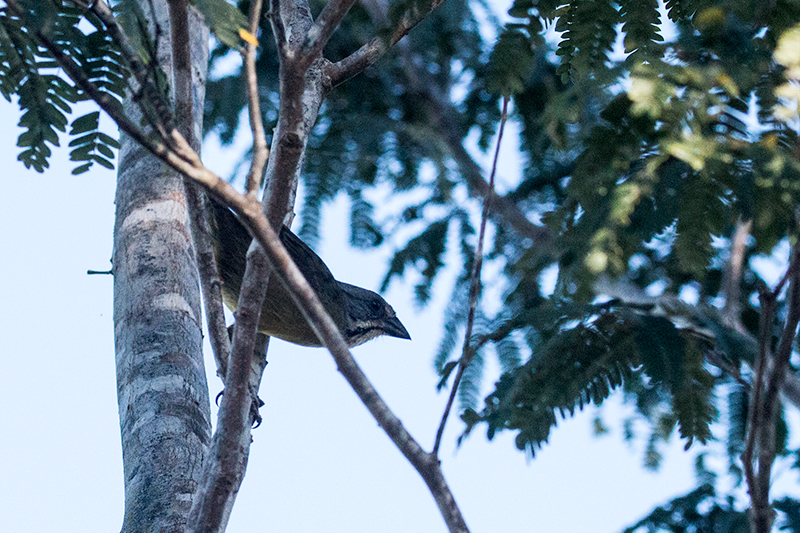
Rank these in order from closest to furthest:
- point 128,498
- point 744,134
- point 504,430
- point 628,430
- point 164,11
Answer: point 744,134, point 504,430, point 128,498, point 164,11, point 628,430

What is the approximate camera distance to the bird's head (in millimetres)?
4961

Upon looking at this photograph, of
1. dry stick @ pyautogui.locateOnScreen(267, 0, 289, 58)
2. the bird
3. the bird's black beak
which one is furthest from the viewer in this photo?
the bird's black beak

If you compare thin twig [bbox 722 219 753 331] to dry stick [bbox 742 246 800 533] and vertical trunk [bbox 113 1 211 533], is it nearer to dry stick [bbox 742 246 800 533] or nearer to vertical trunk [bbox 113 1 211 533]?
dry stick [bbox 742 246 800 533]

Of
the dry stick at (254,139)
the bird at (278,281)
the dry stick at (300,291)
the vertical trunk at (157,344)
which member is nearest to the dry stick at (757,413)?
the dry stick at (300,291)

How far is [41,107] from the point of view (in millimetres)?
2229

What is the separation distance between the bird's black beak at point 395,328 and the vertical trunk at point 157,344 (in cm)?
216

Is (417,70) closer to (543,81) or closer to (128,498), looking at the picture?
(543,81)

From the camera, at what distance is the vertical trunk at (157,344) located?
8.29 ft

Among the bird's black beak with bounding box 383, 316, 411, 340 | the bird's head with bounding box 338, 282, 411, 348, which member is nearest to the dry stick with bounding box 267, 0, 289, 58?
the bird's head with bounding box 338, 282, 411, 348

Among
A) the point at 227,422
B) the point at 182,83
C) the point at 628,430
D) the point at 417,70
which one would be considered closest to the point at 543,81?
the point at 417,70

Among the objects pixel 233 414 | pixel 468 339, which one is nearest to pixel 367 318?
pixel 233 414

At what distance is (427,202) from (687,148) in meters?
2.81

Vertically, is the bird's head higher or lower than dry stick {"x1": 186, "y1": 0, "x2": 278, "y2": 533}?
higher

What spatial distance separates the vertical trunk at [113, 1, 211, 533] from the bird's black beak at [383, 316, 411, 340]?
2.16 meters
